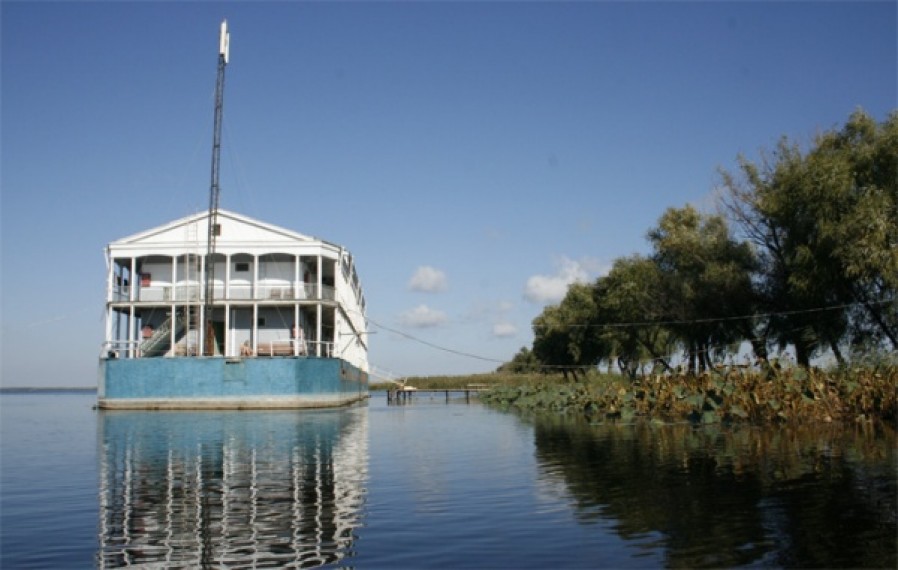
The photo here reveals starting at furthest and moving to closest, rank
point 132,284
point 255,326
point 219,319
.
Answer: point 219,319 < point 132,284 < point 255,326

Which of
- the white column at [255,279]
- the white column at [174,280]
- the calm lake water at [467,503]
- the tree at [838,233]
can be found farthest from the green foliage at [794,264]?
the white column at [174,280]

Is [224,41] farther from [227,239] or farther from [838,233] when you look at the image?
[838,233]

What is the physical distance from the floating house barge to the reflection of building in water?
16.8 m

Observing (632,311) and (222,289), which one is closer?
(222,289)

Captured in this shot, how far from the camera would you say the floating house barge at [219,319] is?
44031 mm

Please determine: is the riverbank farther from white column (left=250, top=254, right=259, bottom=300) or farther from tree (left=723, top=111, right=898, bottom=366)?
white column (left=250, top=254, right=259, bottom=300)

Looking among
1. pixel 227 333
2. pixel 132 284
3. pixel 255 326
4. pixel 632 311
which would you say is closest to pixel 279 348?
pixel 255 326

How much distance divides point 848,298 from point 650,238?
58.8 ft

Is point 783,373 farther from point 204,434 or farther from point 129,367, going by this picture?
point 129,367

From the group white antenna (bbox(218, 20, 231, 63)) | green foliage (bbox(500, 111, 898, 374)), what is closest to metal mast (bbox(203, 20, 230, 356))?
white antenna (bbox(218, 20, 231, 63))

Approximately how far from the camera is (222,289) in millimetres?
49188

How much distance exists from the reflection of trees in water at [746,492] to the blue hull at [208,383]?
2406cm

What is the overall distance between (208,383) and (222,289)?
24.0 feet

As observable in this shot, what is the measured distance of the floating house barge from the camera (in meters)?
44.0
